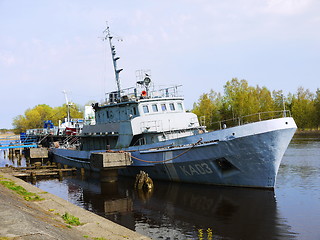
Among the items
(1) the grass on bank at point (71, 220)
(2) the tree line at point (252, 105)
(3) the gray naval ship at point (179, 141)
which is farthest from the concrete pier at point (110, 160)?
(2) the tree line at point (252, 105)

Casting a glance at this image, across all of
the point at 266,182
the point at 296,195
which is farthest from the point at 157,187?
the point at 296,195

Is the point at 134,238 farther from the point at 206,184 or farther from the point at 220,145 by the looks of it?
the point at 206,184

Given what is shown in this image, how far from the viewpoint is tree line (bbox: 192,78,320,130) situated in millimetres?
61656

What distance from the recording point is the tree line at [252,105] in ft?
202

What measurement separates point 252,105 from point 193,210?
49.5 metres

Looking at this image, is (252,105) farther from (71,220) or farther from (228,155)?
(71,220)

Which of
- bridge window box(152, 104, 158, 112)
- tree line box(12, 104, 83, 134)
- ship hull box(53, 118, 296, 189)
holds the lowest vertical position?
ship hull box(53, 118, 296, 189)

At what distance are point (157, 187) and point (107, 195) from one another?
3225 millimetres

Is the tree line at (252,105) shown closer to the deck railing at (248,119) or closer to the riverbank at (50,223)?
the deck railing at (248,119)

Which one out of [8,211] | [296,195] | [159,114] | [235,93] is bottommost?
[296,195]

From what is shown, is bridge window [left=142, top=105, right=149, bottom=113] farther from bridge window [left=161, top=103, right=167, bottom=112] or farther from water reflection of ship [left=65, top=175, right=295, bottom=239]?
water reflection of ship [left=65, top=175, right=295, bottom=239]

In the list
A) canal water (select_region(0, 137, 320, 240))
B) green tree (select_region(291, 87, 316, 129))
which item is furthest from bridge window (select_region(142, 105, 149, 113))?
green tree (select_region(291, 87, 316, 129))

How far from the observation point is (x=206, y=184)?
1956 centimetres

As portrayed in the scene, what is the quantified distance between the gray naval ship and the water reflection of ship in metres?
1.00
